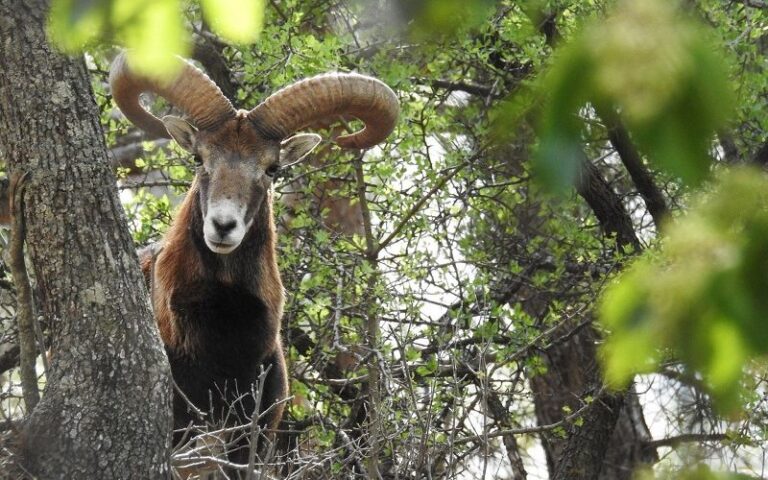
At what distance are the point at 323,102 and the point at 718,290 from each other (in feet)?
22.2

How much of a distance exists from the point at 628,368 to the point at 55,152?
3384 mm

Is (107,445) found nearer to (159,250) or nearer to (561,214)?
(159,250)

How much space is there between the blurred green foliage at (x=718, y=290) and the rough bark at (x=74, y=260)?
3.32 metres

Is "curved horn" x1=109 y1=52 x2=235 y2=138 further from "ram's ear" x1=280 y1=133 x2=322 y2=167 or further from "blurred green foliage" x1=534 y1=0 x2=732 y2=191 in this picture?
"blurred green foliage" x1=534 y1=0 x2=732 y2=191

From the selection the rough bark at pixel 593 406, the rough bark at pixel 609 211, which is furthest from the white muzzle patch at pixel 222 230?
the rough bark at pixel 609 211

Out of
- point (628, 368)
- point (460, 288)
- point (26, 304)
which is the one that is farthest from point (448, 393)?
point (628, 368)

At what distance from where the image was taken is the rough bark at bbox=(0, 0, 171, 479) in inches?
184

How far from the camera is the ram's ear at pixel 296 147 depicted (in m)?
8.45

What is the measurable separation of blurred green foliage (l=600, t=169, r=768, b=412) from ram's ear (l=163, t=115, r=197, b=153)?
21.8 feet

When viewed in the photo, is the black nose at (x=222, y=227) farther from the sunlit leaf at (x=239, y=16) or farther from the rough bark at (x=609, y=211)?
the sunlit leaf at (x=239, y=16)

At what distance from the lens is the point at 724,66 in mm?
1631

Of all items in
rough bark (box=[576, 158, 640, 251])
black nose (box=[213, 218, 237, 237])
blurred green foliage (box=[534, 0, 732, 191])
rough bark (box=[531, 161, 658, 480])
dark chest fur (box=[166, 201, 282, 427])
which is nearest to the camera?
blurred green foliage (box=[534, 0, 732, 191])

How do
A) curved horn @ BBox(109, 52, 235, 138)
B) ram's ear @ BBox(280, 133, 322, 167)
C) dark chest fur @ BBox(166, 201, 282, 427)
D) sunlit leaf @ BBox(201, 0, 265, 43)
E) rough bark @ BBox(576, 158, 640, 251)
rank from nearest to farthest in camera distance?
sunlit leaf @ BBox(201, 0, 265, 43) → dark chest fur @ BBox(166, 201, 282, 427) → curved horn @ BBox(109, 52, 235, 138) → ram's ear @ BBox(280, 133, 322, 167) → rough bark @ BBox(576, 158, 640, 251)

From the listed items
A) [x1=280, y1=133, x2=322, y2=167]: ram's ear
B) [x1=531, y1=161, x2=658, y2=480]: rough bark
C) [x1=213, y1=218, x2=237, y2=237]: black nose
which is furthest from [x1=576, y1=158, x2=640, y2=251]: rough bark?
[x1=213, y1=218, x2=237, y2=237]: black nose
